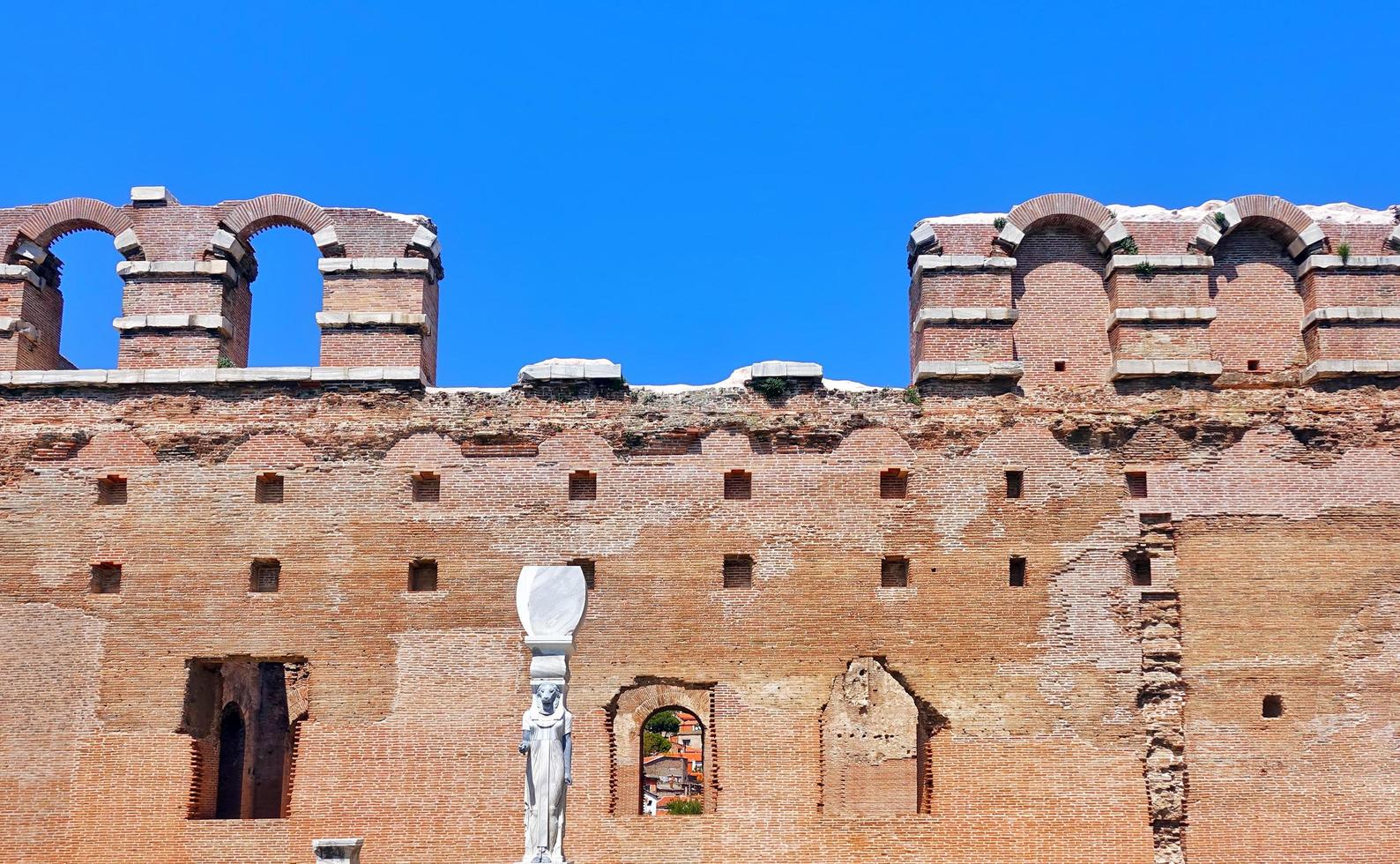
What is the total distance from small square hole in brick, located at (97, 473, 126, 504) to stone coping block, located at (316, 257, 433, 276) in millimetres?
3024

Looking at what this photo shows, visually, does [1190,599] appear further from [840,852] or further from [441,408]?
[441,408]

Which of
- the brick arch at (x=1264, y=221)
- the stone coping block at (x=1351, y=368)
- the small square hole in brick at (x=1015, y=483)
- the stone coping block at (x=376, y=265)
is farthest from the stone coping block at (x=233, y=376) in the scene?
the stone coping block at (x=1351, y=368)

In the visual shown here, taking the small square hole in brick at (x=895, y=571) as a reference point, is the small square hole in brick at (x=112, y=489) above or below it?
above

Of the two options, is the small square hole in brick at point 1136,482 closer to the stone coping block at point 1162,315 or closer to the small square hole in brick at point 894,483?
the stone coping block at point 1162,315

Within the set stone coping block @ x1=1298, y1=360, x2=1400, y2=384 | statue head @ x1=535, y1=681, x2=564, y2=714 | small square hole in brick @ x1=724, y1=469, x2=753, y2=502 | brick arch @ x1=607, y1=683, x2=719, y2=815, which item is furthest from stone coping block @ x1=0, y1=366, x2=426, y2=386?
stone coping block @ x1=1298, y1=360, x2=1400, y2=384

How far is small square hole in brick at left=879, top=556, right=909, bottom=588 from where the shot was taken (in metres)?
Answer: 13.4

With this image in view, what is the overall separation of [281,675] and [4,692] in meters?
6.60

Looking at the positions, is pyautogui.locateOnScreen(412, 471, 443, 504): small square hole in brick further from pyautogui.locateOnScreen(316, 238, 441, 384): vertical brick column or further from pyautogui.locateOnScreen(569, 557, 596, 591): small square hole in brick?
pyautogui.locateOnScreen(569, 557, 596, 591): small square hole in brick

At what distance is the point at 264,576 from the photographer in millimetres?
13594

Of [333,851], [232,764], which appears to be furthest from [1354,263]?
[232,764]

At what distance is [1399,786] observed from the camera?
1271 centimetres

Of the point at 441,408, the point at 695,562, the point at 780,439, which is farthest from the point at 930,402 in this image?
the point at 441,408

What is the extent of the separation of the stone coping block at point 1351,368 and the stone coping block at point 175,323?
1152 centimetres

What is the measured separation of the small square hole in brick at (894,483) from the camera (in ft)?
44.7
